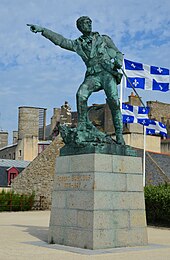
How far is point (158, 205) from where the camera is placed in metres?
20.1

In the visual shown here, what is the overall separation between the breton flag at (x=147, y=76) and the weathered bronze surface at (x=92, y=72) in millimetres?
9825

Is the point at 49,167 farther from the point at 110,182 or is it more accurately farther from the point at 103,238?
the point at 103,238

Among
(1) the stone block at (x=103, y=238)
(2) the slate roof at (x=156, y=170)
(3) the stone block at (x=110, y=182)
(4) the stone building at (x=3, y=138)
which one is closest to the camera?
(1) the stone block at (x=103, y=238)

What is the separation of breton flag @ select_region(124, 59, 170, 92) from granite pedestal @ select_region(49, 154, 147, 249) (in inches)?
420

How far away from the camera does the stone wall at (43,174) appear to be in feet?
108

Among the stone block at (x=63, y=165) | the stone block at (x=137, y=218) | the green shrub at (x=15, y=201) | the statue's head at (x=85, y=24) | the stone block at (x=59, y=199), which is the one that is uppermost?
the statue's head at (x=85, y=24)

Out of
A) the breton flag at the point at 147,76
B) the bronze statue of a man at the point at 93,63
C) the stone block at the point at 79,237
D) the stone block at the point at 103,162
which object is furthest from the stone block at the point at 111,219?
the breton flag at the point at 147,76

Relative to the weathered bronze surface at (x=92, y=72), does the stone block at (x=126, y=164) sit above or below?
below

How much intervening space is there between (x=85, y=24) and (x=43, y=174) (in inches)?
850

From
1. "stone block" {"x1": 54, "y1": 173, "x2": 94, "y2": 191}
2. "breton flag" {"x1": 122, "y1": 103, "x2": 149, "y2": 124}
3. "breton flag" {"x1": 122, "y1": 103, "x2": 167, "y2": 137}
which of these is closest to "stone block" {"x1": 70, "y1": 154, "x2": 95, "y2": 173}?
"stone block" {"x1": 54, "y1": 173, "x2": 94, "y2": 191}

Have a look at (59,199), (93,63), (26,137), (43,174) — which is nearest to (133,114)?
(43,174)

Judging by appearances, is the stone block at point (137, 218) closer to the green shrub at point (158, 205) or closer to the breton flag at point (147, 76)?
the green shrub at point (158, 205)

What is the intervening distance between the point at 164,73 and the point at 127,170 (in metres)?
11.7

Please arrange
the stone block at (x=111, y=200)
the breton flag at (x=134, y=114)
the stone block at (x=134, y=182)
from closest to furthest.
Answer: the stone block at (x=111, y=200)
the stone block at (x=134, y=182)
the breton flag at (x=134, y=114)
